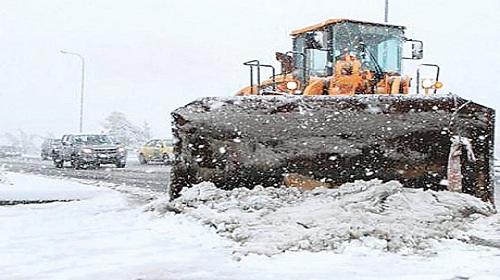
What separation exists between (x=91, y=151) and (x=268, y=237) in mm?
18111

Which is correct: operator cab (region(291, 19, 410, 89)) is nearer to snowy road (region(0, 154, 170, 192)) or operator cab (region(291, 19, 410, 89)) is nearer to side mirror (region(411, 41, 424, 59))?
side mirror (region(411, 41, 424, 59))

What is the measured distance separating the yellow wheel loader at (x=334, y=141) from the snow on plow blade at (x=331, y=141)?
11 millimetres

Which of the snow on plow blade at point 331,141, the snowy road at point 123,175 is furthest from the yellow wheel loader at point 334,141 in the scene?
the snowy road at point 123,175

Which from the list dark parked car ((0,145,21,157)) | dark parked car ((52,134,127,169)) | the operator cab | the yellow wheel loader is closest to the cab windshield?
the operator cab

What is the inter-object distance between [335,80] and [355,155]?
2.70 m

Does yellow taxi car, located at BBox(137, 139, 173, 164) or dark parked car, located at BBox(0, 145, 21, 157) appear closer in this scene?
yellow taxi car, located at BBox(137, 139, 173, 164)

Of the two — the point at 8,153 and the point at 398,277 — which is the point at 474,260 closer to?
the point at 398,277

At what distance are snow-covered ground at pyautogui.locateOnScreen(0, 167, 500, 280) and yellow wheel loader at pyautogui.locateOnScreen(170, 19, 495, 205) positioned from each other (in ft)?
1.25

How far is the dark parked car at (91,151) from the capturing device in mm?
22688

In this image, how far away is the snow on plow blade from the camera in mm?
7035

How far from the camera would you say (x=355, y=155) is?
23.9 ft

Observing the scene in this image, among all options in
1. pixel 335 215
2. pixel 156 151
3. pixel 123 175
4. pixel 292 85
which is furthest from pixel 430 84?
pixel 156 151

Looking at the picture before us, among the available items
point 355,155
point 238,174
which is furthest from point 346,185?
point 238,174

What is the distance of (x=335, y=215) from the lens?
5945mm
